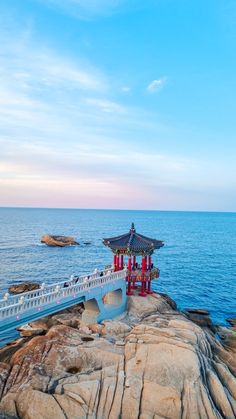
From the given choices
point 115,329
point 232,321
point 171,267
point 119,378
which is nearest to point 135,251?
point 115,329

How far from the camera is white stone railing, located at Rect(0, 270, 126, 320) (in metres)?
21.3

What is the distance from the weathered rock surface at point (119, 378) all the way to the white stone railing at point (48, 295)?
8.15ft

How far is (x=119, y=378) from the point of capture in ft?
64.7

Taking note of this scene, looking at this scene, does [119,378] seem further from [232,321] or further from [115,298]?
[232,321]

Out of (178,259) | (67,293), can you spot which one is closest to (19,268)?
(178,259)

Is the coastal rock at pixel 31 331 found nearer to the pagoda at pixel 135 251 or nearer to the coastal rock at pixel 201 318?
the pagoda at pixel 135 251

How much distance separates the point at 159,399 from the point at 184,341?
187 inches

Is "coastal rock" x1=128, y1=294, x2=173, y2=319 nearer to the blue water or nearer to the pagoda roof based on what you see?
the pagoda roof

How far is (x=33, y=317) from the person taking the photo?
22766 mm

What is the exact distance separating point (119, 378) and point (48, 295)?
26.1 feet

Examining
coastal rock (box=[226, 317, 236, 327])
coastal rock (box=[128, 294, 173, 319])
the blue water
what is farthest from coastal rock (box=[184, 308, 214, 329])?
coastal rock (box=[128, 294, 173, 319])

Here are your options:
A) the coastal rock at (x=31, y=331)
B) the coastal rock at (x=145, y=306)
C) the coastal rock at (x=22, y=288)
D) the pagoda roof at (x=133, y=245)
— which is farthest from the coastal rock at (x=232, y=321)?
the coastal rock at (x=22, y=288)

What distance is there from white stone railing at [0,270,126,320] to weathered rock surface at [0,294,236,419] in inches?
97.8

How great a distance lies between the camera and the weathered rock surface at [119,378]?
18.3 meters
